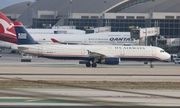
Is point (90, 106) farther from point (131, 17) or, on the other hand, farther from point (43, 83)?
point (131, 17)

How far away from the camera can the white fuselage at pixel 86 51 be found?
229 feet

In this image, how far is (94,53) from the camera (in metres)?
70.9

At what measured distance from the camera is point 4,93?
36438mm

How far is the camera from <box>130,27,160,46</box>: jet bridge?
100812 millimetres

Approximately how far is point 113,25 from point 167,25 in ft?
62.4

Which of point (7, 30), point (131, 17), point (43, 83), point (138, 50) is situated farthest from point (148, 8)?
point (43, 83)

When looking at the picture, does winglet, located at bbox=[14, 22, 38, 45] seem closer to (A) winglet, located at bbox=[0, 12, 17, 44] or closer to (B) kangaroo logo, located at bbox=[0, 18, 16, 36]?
(B) kangaroo logo, located at bbox=[0, 18, 16, 36]

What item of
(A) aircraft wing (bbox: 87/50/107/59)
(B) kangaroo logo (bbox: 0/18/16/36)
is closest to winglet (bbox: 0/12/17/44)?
(B) kangaroo logo (bbox: 0/18/16/36)

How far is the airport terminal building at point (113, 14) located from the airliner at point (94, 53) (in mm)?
38050

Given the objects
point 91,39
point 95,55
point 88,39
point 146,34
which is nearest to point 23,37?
point 95,55

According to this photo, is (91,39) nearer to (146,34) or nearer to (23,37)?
(146,34)

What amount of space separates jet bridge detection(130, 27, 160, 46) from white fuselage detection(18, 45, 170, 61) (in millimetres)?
27535

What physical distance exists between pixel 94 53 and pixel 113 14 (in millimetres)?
71549

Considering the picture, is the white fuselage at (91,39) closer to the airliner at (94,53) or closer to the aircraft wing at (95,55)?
the airliner at (94,53)
